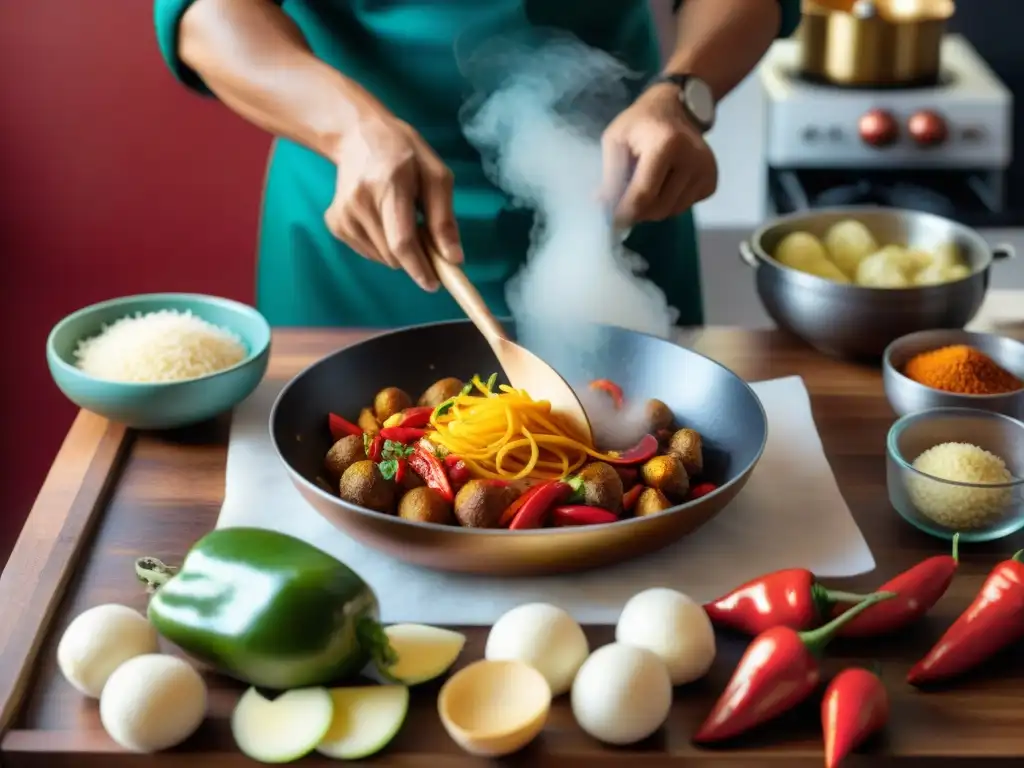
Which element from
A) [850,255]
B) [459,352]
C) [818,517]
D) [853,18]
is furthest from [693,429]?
[853,18]

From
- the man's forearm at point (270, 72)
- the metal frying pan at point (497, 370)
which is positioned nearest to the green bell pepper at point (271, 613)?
the metal frying pan at point (497, 370)

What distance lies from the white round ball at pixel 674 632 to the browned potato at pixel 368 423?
0.44m

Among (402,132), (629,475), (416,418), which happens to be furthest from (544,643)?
(402,132)

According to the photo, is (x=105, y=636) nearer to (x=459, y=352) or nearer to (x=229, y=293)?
(x=459, y=352)

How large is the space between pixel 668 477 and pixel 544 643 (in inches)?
11.7

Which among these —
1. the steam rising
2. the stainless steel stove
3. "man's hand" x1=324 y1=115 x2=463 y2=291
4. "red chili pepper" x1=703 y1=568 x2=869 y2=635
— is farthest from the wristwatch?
the stainless steel stove

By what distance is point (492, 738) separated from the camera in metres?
0.90

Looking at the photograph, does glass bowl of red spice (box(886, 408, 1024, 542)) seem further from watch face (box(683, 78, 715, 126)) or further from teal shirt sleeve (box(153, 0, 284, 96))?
teal shirt sleeve (box(153, 0, 284, 96))

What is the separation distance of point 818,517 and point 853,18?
1725mm

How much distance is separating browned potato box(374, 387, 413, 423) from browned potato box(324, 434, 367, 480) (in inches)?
3.7

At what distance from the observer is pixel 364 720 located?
0.96m

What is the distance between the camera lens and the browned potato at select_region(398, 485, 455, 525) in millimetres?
1149

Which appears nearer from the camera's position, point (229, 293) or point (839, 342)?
point (839, 342)

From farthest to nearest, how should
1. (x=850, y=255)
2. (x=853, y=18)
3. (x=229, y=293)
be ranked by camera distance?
(x=229, y=293) → (x=853, y=18) → (x=850, y=255)
